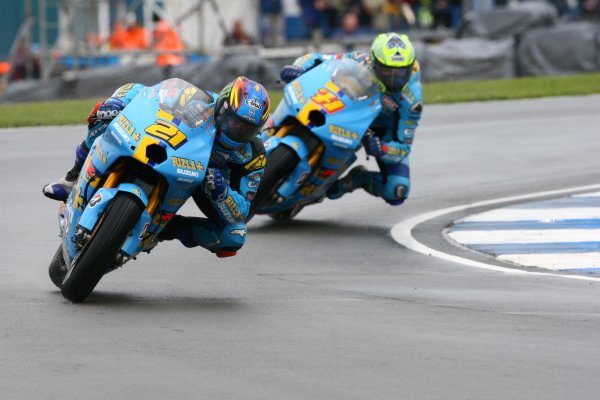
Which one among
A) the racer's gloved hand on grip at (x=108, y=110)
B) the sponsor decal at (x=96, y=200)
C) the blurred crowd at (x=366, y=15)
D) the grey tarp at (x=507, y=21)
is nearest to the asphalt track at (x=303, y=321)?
the sponsor decal at (x=96, y=200)

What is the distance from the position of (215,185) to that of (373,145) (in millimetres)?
3482

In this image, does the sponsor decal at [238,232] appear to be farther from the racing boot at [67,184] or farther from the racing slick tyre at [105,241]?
the racing boot at [67,184]

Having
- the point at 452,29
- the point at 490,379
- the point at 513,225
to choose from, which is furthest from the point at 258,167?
the point at 452,29

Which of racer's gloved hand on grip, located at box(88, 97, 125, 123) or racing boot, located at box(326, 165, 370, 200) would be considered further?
racing boot, located at box(326, 165, 370, 200)

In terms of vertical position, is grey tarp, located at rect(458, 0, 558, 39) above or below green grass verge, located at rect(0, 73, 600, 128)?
above

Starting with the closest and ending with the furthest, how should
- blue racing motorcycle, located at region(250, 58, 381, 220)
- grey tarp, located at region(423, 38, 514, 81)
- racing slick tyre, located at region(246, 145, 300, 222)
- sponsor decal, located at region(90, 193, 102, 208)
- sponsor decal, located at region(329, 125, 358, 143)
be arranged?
1. sponsor decal, located at region(90, 193, 102, 208)
2. racing slick tyre, located at region(246, 145, 300, 222)
3. blue racing motorcycle, located at region(250, 58, 381, 220)
4. sponsor decal, located at region(329, 125, 358, 143)
5. grey tarp, located at region(423, 38, 514, 81)

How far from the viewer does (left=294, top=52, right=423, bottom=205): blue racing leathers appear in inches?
436

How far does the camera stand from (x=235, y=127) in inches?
302

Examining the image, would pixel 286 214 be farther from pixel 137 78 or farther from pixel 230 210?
pixel 137 78

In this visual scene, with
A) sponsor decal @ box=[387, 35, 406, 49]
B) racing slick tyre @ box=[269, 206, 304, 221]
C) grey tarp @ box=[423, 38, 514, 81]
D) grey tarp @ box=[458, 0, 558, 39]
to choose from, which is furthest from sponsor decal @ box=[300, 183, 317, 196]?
grey tarp @ box=[458, 0, 558, 39]

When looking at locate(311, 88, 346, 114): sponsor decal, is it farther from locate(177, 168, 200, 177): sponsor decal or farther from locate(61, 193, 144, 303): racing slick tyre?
locate(61, 193, 144, 303): racing slick tyre

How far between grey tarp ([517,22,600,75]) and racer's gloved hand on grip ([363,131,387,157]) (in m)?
11.7

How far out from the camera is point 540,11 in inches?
914

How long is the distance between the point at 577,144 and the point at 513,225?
5208 millimetres
